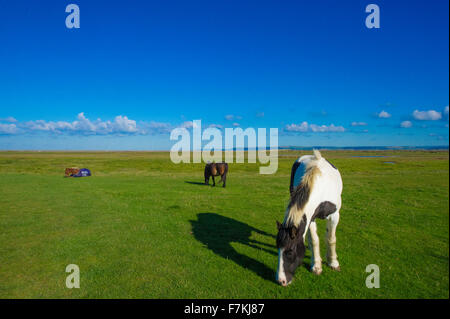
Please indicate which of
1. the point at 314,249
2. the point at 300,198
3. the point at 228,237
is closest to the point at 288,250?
the point at 300,198

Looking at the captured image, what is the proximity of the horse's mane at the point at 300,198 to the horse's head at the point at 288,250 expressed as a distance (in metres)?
0.15

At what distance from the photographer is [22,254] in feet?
22.3

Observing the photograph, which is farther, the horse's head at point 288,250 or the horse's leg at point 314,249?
the horse's leg at point 314,249

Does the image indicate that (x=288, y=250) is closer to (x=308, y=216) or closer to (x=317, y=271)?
(x=308, y=216)

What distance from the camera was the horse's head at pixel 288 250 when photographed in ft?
15.7

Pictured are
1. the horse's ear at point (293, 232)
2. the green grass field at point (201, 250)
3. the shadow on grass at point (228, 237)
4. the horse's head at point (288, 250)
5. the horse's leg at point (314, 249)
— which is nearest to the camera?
the horse's ear at point (293, 232)

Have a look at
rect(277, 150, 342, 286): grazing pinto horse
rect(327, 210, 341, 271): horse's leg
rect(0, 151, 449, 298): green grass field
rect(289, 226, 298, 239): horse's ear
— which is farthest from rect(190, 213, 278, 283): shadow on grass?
rect(327, 210, 341, 271): horse's leg

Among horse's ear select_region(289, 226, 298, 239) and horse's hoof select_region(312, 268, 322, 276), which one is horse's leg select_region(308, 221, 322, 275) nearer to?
A: horse's hoof select_region(312, 268, 322, 276)

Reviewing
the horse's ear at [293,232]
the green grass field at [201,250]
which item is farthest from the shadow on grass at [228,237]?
the horse's ear at [293,232]

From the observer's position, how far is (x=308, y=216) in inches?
198

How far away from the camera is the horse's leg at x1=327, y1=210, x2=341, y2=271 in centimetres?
561

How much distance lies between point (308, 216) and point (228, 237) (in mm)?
3788

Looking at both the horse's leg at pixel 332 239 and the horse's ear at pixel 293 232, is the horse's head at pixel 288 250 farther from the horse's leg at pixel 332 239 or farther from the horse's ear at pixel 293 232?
the horse's leg at pixel 332 239
